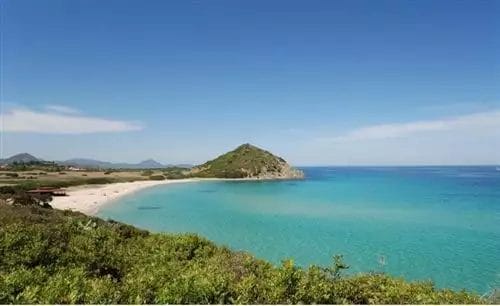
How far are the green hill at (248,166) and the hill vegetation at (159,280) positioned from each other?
14894 cm

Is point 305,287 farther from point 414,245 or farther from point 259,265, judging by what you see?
point 414,245

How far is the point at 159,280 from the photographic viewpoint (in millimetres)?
A: 7637

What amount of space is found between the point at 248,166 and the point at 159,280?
16177cm

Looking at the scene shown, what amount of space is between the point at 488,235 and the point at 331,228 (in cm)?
1536

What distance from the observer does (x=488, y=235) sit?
41031 mm

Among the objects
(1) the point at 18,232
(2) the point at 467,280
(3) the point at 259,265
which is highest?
(1) the point at 18,232

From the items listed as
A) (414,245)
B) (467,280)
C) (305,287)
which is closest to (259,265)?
(305,287)

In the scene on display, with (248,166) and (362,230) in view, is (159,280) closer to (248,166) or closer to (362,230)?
(362,230)

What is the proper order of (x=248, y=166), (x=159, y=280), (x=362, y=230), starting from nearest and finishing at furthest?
(x=159, y=280) → (x=362, y=230) → (x=248, y=166)

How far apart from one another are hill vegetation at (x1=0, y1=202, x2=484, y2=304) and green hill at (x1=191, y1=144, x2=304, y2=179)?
489ft

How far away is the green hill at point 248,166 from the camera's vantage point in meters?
164

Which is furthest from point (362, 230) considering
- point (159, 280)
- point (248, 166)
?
point (248, 166)

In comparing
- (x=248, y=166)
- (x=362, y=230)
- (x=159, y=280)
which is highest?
(x=248, y=166)

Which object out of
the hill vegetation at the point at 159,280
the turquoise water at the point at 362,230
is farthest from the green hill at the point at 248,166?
the hill vegetation at the point at 159,280
